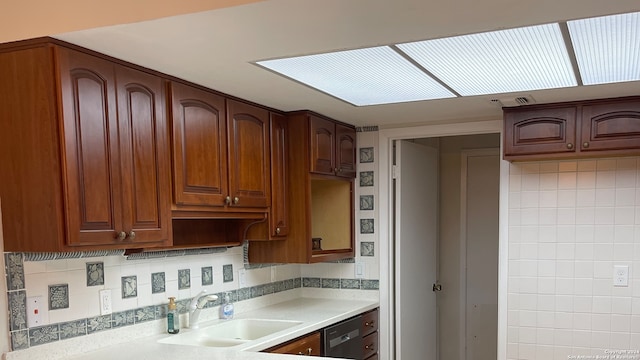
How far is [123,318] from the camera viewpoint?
7.98 feet

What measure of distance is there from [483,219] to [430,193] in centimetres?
57

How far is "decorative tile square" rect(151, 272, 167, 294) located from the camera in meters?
2.63

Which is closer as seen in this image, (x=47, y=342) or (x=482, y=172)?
(x=47, y=342)

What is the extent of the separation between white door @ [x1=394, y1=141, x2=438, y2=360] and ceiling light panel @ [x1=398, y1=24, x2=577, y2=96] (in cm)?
144

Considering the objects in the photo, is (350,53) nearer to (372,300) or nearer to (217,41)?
(217,41)

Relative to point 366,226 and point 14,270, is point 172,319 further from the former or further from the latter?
point 366,226

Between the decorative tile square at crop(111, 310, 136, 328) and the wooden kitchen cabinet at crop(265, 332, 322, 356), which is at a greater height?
the decorative tile square at crop(111, 310, 136, 328)

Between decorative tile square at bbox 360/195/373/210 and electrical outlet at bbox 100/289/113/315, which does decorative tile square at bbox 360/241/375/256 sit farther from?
electrical outlet at bbox 100/289/113/315

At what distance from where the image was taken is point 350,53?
6.66ft

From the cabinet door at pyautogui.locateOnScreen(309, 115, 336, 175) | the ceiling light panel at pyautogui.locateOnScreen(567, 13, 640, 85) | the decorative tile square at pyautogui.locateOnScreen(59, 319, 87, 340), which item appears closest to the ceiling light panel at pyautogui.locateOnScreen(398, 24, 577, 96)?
the ceiling light panel at pyautogui.locateOnScreen(567, 13, 640, 85)

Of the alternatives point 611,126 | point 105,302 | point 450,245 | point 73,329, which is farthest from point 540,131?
point 73,329

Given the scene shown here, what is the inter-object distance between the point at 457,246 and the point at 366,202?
4.05 ft

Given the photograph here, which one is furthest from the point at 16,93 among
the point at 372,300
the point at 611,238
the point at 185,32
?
the point at 611,238

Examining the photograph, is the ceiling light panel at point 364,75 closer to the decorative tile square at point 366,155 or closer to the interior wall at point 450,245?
the decorative tile square at point 366,155
